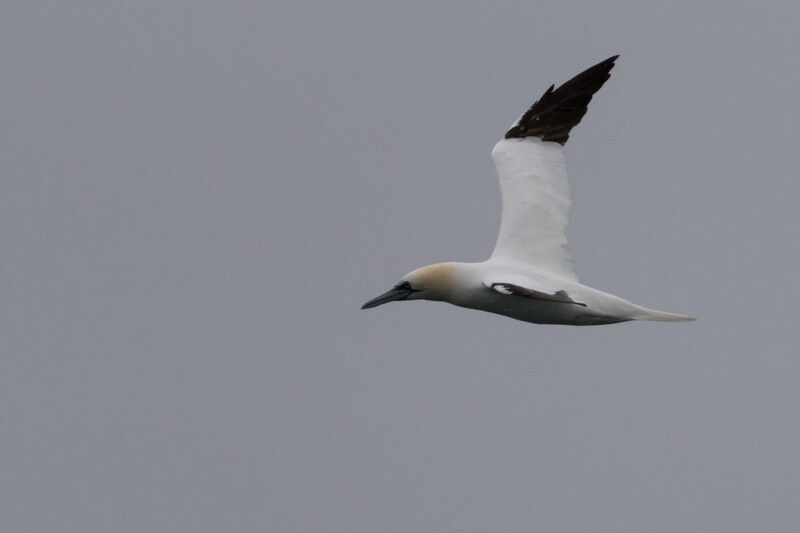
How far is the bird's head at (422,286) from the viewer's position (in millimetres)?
14422

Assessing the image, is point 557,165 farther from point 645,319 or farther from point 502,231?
point 645,319

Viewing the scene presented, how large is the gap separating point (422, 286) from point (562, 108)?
3.28 metres

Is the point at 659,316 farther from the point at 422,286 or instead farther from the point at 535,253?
the point at 422,286

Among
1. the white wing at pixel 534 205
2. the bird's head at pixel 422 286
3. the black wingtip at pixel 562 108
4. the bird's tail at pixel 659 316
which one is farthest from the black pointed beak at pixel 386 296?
the black wingtip at pixel 562 108

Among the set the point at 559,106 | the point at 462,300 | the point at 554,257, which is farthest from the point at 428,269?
the point at 559,106

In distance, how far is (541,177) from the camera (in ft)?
52.3

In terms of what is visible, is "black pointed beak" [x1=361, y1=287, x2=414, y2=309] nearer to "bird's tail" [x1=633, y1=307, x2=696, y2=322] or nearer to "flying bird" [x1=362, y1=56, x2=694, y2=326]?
"flying bird" [x1=362, y1=56, x2=694, y2=326]

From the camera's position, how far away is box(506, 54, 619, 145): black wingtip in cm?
1648

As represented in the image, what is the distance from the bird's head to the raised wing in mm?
901

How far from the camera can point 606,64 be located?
16828mm

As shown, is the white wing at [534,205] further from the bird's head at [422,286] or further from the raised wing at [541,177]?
the bird's head at [422,286]

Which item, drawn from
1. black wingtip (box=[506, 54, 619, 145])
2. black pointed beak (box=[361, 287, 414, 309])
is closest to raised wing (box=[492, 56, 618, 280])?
black wingtip (box=[506, 54, 619, 145])

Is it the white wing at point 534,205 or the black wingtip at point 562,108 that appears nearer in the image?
the white wing at point 534,205

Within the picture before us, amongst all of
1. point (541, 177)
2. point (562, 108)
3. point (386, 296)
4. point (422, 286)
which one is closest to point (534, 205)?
point (541, 177)
